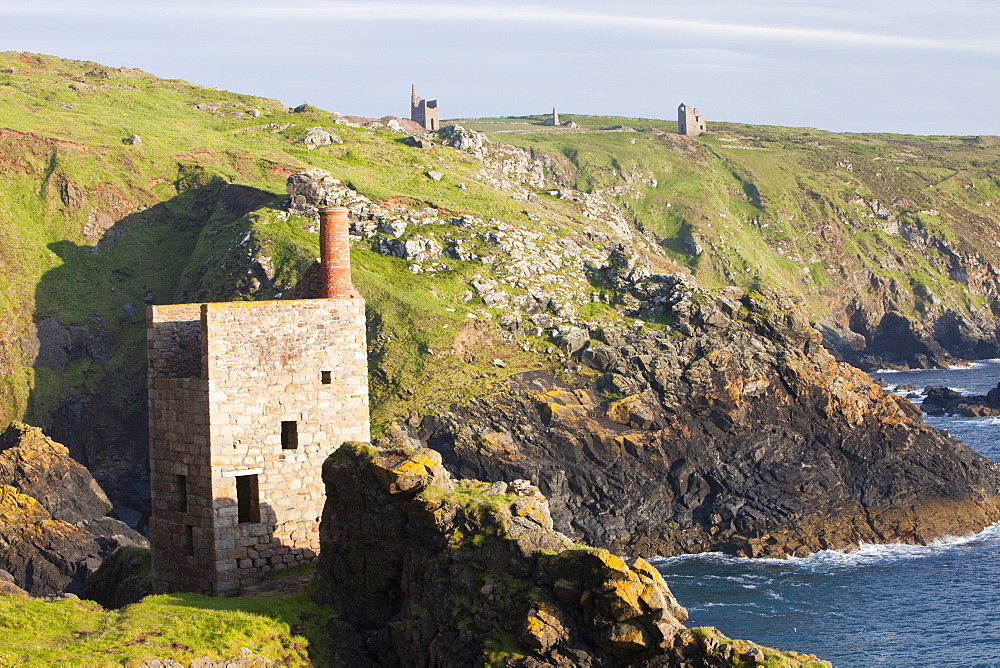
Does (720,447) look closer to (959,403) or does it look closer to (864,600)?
(864,600)

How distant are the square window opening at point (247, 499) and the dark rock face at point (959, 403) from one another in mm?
88356

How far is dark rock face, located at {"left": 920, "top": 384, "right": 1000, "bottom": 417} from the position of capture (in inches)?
3930

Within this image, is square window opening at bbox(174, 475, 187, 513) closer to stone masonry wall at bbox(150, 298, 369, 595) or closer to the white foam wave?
stone masonry wall at bbox(150, 298, 369, 595)

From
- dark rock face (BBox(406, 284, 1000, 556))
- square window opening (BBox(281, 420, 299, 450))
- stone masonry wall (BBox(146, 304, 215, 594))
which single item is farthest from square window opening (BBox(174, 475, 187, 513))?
dark rock face (BBox(406, 284, 1000, 556))

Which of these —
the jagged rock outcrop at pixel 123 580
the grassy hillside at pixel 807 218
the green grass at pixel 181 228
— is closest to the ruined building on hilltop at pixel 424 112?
the grassy hillside at pixel 807 218

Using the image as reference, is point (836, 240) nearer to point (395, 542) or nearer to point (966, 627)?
point (966, 627)

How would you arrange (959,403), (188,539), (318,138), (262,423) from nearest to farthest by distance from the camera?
(262,423), (188,539), (959,403), (318,138)

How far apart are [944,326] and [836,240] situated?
971 inches

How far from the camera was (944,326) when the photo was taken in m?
150

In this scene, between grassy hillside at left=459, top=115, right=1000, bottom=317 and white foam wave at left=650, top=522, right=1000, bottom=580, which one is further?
grassy hillside at left=459, top=115, right=1000, bottom=317

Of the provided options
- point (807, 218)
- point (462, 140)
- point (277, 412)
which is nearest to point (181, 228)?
point (462, 140)

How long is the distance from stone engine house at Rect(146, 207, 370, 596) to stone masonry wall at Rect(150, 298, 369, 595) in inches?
0.7

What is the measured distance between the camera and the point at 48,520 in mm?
55062

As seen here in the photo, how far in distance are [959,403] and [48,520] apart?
76129 mm
